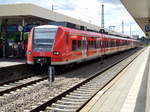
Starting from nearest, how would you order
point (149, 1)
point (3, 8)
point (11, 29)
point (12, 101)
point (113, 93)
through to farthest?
1. point (12, 101)
2. point (113, 93)
3. point (149, 1)
4. point (3, 8)
5. point (11, 29)

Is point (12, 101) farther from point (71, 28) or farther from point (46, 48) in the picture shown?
point (71, 28)

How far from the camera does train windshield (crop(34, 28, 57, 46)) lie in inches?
682

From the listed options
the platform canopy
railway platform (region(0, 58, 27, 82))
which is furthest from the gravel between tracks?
the platform canopy

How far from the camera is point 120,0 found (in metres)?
16.9

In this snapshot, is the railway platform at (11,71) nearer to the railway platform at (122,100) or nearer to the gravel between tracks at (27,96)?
the gravel between tracks at (27,96)

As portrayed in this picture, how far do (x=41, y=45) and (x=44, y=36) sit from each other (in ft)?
1.73

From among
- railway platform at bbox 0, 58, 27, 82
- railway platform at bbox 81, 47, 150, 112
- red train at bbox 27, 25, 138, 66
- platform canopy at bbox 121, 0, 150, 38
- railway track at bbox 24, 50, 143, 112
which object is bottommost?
railway track at bbox 24, 50, 143, 112

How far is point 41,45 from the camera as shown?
57.3ft

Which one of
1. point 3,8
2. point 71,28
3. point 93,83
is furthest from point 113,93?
point 3,8

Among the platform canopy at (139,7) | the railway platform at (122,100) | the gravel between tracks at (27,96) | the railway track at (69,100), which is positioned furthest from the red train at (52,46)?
the railway platform at (122,100)

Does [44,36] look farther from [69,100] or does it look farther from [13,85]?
[69,100]

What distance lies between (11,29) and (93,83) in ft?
53.2

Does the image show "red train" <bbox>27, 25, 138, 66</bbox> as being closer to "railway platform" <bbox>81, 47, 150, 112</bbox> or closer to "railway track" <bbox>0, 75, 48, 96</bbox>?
"railway track" <bbox>0, 75, 48, 96</bbox>

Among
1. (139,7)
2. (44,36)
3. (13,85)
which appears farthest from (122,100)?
(139,7)
